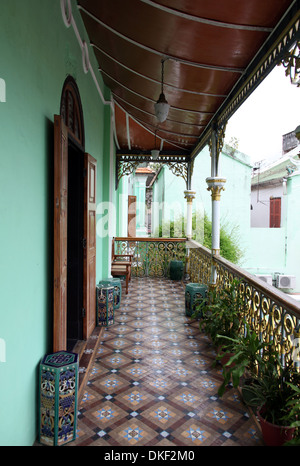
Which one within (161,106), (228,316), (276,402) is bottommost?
(276,402)

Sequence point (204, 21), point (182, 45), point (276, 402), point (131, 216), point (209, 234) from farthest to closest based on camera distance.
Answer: point (131, 216) → point (209, 234) → point (182, 45) → point (204, 21) → point (276, 402)

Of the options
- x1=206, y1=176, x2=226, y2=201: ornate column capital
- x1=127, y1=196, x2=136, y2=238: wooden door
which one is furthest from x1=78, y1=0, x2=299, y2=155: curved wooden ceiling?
x1=127, y1=196, x2=136, y2=238: wooden door

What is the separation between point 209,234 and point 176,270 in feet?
7.54

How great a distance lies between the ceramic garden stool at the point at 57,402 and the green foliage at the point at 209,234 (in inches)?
290

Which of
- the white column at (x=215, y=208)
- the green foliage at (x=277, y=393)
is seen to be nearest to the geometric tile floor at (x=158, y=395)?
the green foliage at (x=277, y=393)

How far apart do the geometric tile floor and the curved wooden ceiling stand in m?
2.98

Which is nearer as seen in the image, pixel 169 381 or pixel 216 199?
pixel 169 381

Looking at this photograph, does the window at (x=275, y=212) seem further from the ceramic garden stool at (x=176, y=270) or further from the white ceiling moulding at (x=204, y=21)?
the white ceiling moulding at (x=204, y=21)

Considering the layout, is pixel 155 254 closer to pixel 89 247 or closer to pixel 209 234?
pixel 209 234

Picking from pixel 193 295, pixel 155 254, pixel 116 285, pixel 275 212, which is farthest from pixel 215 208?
pixel 275 212

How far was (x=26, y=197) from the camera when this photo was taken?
2.03 meters

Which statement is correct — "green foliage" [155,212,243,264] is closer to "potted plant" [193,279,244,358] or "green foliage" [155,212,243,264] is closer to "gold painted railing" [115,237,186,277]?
"gold painted railing" [115,237,186,277]

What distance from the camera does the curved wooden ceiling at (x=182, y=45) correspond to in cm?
233

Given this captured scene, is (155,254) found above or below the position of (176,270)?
above
